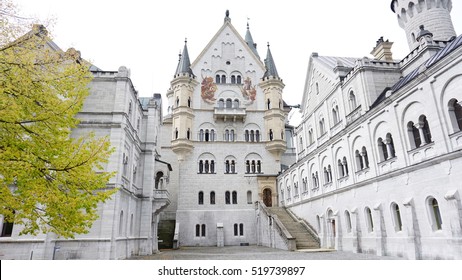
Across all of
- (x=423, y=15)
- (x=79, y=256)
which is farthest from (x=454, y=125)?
(x=79, y=256)

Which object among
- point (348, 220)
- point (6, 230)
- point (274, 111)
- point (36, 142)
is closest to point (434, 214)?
point (348, 220)

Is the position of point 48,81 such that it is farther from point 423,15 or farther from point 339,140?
point 423,15

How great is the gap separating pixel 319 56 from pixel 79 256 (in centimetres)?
2805

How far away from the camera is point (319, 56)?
31.1 meters

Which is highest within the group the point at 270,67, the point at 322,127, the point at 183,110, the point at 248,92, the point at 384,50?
the point at 270,67

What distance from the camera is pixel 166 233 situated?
35.7m

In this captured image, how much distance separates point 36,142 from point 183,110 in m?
31.6

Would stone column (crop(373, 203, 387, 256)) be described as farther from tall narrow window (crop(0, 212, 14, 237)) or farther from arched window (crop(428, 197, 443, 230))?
tall narrow window (crop(0, 212, 14, 237))

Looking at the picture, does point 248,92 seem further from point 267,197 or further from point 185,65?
point 267,197

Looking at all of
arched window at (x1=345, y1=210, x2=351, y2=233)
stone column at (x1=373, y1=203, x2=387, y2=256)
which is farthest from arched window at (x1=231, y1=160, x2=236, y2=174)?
stone column at (x1=373, y1=203, x2=387, y2=256)

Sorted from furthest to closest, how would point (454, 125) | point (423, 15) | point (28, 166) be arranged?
point (423, 15) < point (454, 125) < point (28, 166)

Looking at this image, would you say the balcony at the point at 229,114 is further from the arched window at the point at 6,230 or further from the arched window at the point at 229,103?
the arched window at the point at 6,230

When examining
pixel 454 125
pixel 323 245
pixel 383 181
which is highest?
pixel 454 125

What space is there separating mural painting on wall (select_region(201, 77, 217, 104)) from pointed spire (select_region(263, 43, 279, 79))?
788 cm
